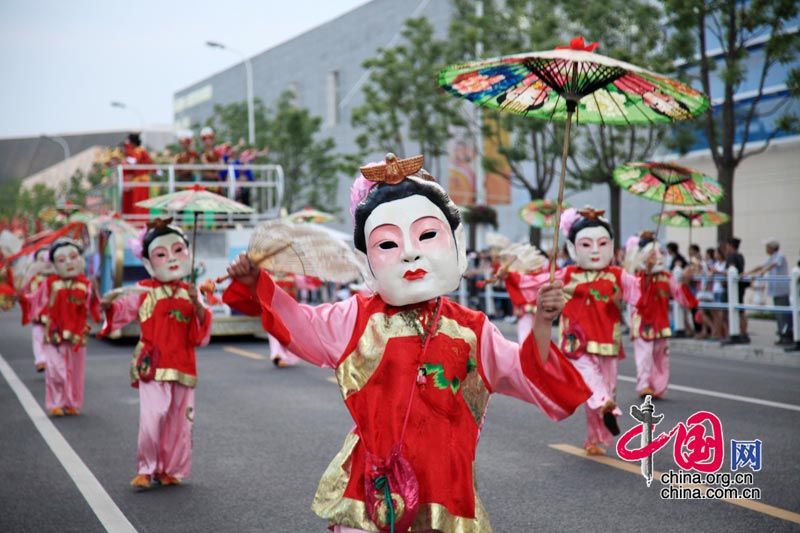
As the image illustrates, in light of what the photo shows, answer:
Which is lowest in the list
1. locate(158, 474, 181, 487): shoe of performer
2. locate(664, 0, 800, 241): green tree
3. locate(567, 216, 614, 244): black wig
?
locate(158, 474, 181, 487): shoe of performer

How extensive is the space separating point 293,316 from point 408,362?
1.70ft

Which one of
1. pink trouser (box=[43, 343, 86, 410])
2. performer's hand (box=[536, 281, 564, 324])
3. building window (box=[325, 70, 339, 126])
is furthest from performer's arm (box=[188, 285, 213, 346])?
building window (box=[325, 70, 339, 126])

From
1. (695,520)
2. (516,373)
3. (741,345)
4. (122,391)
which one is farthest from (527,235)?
(516,373)

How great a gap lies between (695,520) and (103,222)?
653 cm

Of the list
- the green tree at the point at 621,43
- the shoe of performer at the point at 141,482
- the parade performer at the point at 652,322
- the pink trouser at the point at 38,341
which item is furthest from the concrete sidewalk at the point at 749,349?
the shoe of performer at the point at 141,482

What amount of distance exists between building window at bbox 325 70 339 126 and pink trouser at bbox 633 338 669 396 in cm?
3977

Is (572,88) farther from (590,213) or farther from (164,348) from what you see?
(590,213)

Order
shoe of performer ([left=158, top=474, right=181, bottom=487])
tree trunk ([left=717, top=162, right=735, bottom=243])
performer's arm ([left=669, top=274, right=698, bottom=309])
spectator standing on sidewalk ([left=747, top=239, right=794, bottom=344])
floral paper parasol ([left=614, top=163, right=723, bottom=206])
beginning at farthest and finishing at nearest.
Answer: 1. tree trunk ([left=717, top=162, right=735, bottom=243])
2. spectator standing on sidewalk ([left=747, top=239, right=794, bottom=344])
3. performer's arm ([left=669, top=274, right=698, bottom=309])
4. floral paper parasol ([left=614, top=163, right=723, bottom=206])
5. shoe of performer ([left=158, top=474, right=181, bottom=487])

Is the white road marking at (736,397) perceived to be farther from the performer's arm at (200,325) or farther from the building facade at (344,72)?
the building facade at (344,72)

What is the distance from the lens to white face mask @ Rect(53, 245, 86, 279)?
11688 millimetres

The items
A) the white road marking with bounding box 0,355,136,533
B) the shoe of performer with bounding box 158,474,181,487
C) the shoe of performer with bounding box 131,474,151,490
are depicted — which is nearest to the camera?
the white road marking with bounding box 0,355,136,533

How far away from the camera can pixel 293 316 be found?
14.1ft

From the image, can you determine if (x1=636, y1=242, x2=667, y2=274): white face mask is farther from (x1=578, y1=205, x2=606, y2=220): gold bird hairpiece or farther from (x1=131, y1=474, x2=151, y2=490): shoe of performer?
(x1=131, y1=474, x2=151, y2=490): shoe of performer

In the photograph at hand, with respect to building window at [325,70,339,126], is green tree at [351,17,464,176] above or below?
below
